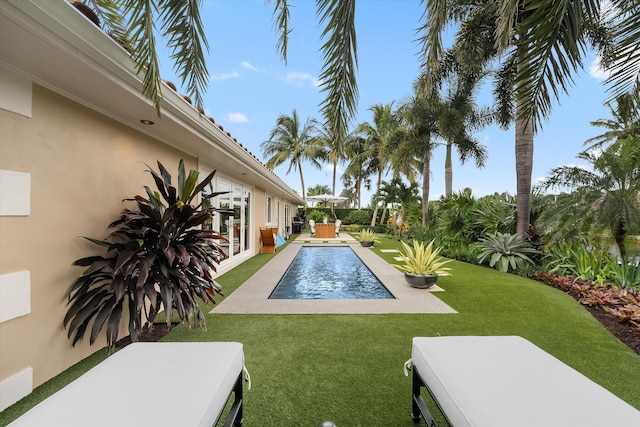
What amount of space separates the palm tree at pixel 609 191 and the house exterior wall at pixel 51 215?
8647 mm

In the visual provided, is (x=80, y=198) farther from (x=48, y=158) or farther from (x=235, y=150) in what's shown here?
(x=235, y=150)

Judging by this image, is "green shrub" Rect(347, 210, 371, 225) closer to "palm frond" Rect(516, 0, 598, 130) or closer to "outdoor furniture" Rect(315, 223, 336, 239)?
"outdoor furniture" Rect(315, 223, 336, 239)

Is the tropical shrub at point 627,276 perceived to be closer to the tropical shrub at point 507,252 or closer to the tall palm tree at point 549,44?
the tropical shrub at point 507,252

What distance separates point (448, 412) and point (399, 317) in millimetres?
2979

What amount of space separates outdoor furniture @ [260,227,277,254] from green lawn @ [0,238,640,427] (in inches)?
266

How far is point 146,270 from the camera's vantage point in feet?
9.15

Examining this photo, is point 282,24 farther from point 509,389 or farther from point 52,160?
point 509,389

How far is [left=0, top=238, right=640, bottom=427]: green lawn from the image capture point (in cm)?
231

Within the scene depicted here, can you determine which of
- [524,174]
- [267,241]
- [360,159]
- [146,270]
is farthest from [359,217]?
[146,270]

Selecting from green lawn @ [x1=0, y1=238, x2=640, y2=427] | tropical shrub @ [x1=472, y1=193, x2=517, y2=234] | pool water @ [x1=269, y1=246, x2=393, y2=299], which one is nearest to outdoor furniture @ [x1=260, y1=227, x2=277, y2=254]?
pool water @ [x1=269, y1=246, x2=393, y2=299]

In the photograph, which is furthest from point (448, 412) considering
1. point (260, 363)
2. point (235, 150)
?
point (235, 150)

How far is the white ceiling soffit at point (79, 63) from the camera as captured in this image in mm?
1771

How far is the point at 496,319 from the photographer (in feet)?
13.9

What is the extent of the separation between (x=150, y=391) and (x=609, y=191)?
8.39 metres
